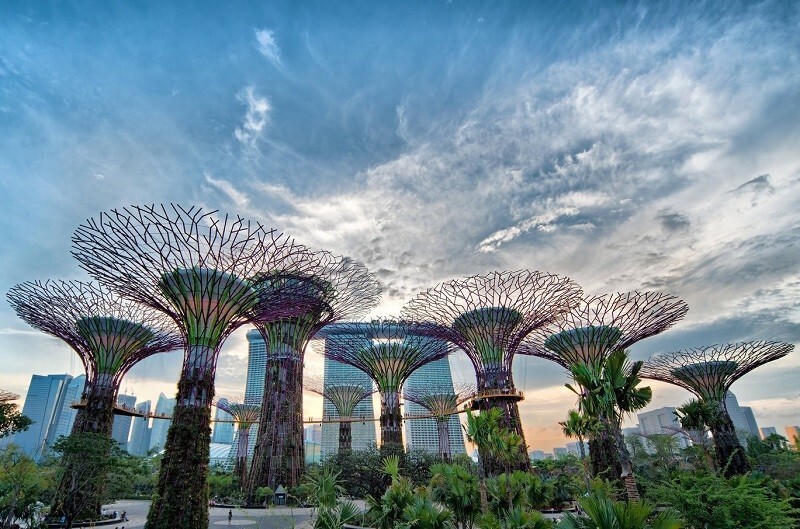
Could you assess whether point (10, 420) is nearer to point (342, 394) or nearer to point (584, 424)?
point (342, 394)

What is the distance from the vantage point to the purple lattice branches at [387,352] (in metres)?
37.3

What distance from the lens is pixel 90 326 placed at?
28.7 metres

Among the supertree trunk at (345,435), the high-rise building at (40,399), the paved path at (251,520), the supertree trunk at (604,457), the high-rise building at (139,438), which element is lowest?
the paved path at (251,520)

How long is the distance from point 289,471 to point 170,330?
1335 cm

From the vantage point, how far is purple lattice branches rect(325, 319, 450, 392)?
37.3m

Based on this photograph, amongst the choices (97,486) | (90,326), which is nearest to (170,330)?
(90,326)

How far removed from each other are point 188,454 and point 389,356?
68.7 ft

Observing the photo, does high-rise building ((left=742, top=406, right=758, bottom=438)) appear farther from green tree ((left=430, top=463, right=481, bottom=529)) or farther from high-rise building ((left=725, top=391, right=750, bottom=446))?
green tree ((left=430, top=463, right=481, bottom=529))

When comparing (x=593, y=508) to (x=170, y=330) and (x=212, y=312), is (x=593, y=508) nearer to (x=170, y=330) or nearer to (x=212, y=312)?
(x=212, y=312)

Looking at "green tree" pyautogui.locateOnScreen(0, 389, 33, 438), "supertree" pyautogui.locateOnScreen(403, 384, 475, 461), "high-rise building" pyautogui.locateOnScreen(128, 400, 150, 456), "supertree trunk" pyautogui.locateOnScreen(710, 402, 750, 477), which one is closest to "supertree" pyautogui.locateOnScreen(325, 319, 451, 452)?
"supertree" pyautogui.locateOnScreen(403, 384, 475, 461)

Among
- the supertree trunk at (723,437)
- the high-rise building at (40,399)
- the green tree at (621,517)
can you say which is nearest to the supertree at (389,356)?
the supertree trunk at (723,437)

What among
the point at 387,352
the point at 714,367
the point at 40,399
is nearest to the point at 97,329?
the point at 387,352

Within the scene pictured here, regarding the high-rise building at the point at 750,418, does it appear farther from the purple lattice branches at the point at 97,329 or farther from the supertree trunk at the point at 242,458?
the purple lattice branches at the point at 97,329

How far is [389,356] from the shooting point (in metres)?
37.5
